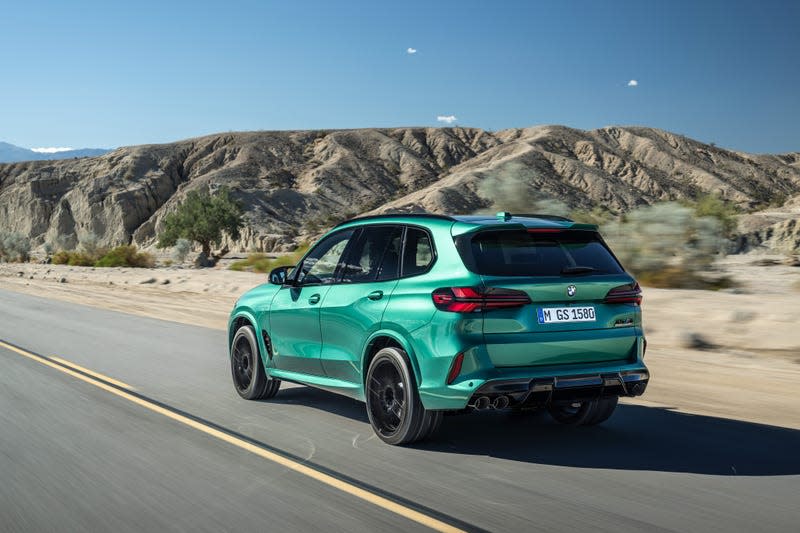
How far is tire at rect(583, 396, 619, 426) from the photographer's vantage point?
6816 millimetres

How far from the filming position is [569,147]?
10600cm

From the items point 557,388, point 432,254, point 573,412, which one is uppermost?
point 432,254

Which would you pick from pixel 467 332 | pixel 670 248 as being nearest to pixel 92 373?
pixel 467 332

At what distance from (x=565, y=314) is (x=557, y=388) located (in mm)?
517

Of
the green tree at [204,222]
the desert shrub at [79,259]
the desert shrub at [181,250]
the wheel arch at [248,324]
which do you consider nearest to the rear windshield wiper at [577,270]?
the wheel arch at [248,324]

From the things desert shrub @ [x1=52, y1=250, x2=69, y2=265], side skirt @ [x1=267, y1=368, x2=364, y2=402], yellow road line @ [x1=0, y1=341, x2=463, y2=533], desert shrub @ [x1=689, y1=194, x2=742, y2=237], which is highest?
desert shrub @ [x1=689, y1=194, x2=742, y2=237]

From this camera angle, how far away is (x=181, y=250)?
64.2 metres

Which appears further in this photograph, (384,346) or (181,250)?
(181,250)

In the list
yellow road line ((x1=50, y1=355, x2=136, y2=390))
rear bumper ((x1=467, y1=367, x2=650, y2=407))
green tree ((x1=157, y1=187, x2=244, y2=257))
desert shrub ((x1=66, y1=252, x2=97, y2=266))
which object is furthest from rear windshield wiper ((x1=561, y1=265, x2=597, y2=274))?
green tree ((x1=157, y1=187, x2=244, y2=257))

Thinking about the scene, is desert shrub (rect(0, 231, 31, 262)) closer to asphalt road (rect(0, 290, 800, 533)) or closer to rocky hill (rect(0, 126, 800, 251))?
rocky hill (rect(0, 126, 800, 251))

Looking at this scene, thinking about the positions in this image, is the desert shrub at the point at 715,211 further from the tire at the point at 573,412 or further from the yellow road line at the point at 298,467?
the yellow road line at the point at 298,467

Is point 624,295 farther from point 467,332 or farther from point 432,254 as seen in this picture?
point 432,254

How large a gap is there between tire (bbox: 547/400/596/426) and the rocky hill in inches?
2733

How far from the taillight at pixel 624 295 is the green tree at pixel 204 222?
6365cm
